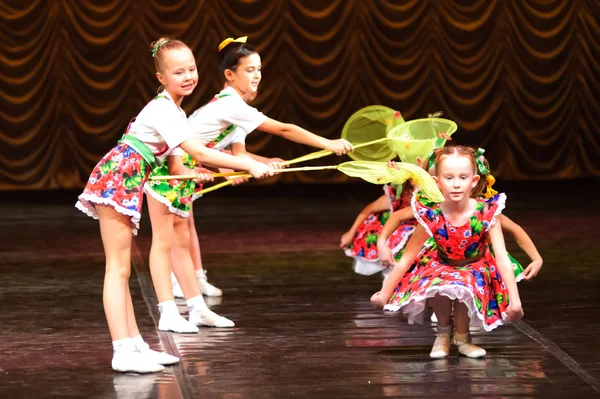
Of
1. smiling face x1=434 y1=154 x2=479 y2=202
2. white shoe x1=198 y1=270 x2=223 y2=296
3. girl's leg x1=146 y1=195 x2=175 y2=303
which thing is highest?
smiling face x1=434 y1=154 x2=479 y2=202

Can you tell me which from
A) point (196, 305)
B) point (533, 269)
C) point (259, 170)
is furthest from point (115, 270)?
point (533, 269)

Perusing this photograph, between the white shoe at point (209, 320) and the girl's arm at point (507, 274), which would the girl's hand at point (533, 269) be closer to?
the girl's arm at point (507, 274)

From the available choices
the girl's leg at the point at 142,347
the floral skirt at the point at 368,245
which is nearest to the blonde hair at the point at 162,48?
the girl's leg at the point at 142,347

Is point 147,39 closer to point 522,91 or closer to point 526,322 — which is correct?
point 522,91

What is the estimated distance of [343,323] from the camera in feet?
13.8

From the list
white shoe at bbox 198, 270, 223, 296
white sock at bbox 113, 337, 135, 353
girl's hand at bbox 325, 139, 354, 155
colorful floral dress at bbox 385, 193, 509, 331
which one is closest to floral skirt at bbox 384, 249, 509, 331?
colorful floral dress at bbox 385, 193, 509, 331

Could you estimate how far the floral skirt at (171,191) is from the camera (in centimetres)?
404

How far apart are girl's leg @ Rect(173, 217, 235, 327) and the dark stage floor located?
8cm

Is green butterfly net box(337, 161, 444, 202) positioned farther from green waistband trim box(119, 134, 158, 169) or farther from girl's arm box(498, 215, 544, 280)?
green waistband trim box(119, 134, 158, 169)

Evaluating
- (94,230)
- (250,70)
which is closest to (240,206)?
(94,230)

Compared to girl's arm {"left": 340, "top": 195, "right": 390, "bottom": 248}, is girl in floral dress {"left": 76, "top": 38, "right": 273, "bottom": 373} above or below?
above

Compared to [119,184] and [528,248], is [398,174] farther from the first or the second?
[119,184]

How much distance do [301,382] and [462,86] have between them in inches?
278

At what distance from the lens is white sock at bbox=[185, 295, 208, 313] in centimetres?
421
